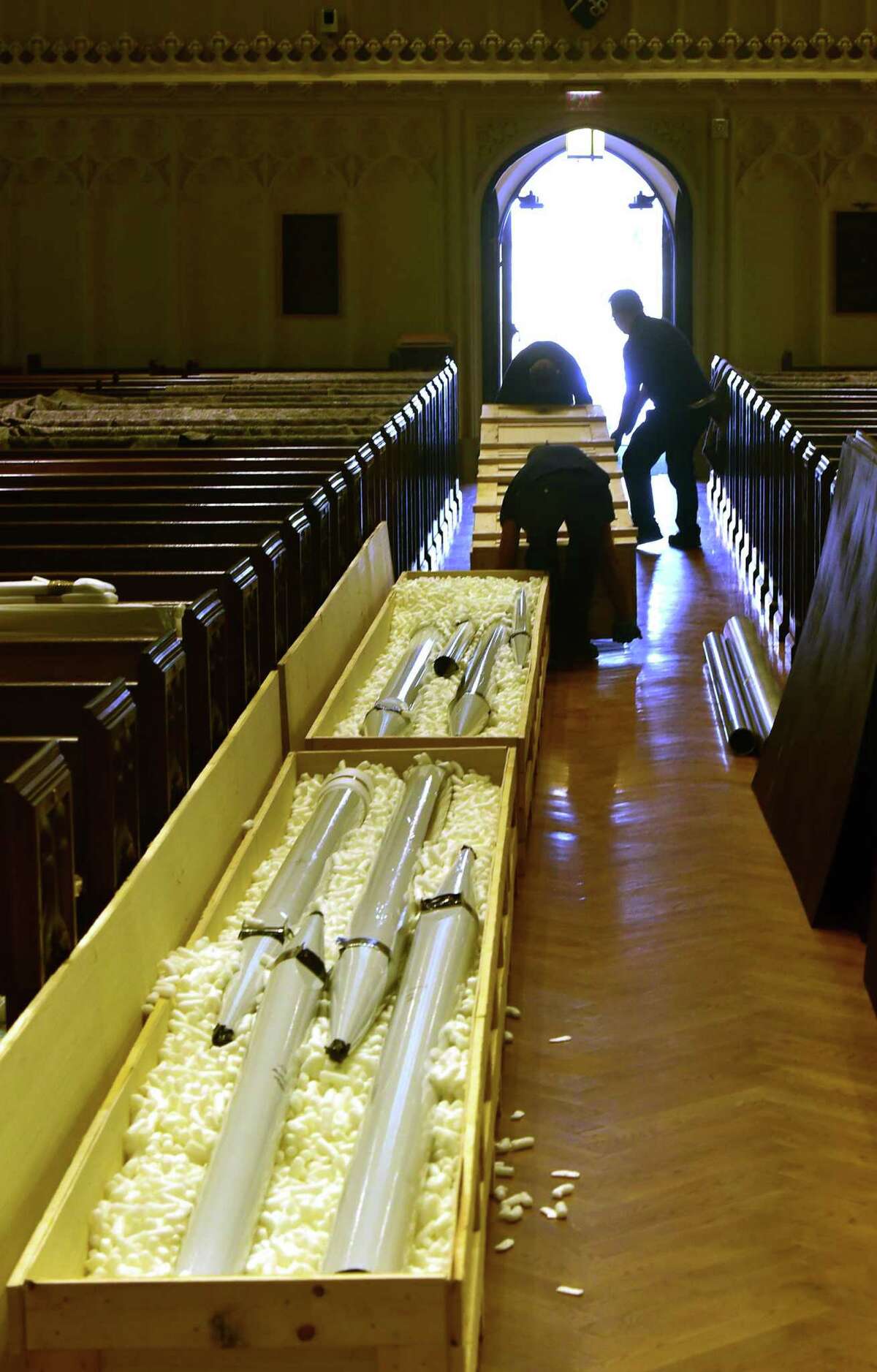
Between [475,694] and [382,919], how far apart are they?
180 cm

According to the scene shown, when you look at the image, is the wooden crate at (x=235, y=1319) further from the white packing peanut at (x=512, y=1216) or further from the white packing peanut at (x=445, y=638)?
the white packing peanut at (x=445, y=638)

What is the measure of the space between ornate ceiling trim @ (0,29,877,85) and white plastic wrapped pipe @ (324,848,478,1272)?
1132 cm

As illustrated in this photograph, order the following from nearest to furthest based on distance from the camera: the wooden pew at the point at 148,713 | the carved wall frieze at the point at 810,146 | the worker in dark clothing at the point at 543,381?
the wooden pew at the point at 148,713 < the worker in dark clothing at the point at 543,381 < the carved wall frieze at the point at 810,146

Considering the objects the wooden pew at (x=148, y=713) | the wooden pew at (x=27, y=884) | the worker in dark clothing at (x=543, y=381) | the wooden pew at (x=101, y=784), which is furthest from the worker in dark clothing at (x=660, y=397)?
the wooden pew at (x=27, y=884)

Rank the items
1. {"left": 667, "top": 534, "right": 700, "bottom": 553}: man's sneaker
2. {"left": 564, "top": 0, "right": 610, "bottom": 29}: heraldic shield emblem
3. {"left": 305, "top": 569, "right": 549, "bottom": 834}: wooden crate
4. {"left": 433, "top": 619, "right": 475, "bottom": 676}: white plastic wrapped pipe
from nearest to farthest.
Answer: {"left": 305, "top": 569, "right": 549, "bottom": 834}: wooden crate, {"left": 433, "top": 619, "right": 475, "bottom": 676}: white plastic wrapped pipe, {"left": 667, "top": 534, "right": 700, "bottom": 553}: man's sneaker, {"left": 564, "top": 0, "right": 610, "bottom": 29}: heraldic shield emblem

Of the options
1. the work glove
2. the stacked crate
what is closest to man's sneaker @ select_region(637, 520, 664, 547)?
the stacked crate

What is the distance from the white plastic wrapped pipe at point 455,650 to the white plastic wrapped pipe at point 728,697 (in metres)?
0.99

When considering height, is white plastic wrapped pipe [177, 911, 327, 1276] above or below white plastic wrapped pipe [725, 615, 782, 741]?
below

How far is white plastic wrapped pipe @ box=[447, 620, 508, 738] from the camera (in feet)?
15.5

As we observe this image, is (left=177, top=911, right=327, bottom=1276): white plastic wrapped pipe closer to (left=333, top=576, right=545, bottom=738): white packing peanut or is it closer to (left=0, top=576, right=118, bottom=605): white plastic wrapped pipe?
(left=0, top=576, right=118, bottom=605): white plastic wrapped pipe

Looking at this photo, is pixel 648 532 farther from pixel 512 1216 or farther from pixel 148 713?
pixel 512 1216

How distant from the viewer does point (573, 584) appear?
700 cm

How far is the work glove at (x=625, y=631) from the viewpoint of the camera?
7176mm

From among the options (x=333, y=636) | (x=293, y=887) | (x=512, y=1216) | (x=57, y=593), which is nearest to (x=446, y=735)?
(x=333, y=636)
